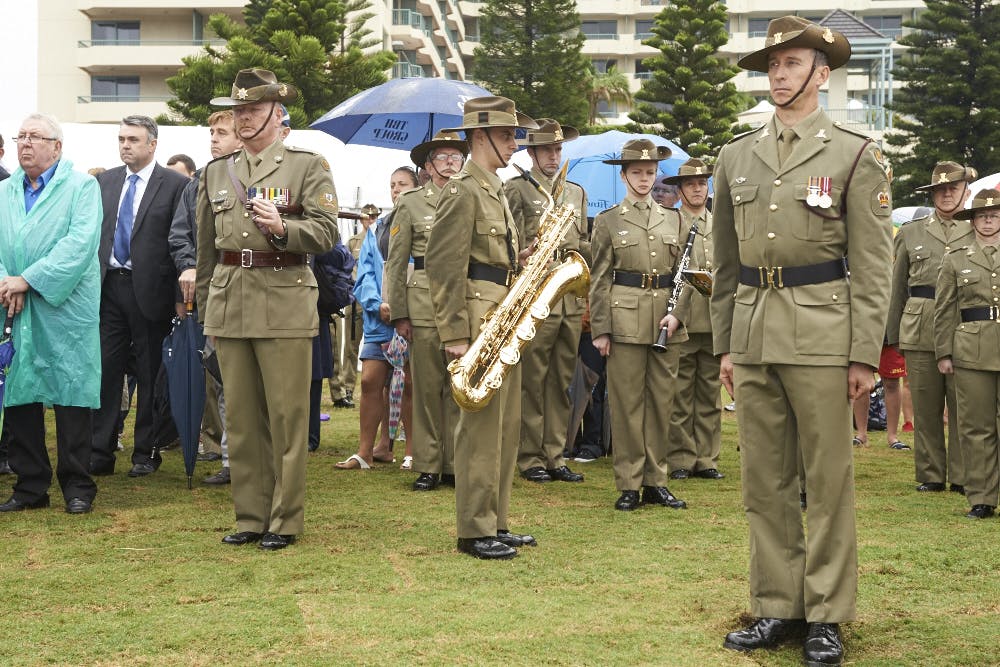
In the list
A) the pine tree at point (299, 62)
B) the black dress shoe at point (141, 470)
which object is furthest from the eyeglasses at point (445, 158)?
the pine tree at point (299, 62)

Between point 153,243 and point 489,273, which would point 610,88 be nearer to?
point 153,243

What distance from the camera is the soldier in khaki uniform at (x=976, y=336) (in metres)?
7.44

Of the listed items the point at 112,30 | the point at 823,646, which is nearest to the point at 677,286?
the point at 823,646

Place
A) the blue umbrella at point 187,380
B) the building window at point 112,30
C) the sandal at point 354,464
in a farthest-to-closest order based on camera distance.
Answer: the building window at point 112,30 < the sandal at point 354,464 < the blue umbrella at point 187,380

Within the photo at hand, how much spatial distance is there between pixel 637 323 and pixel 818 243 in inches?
109

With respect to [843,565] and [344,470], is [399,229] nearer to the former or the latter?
[344,470]

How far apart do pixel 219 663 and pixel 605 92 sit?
65.9 metres

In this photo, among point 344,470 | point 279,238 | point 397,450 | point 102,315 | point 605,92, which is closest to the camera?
point 279,238

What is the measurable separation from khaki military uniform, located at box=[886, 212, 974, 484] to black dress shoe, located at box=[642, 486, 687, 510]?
2.11m

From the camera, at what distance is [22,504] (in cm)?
678

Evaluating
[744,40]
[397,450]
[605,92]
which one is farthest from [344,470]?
[744,40]

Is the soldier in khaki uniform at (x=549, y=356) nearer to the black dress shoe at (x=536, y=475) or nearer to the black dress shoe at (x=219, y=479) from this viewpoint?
the black dress shoe at (x=536, y=475)

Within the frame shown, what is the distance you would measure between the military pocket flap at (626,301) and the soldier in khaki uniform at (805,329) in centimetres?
260

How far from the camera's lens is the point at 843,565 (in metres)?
4.32
